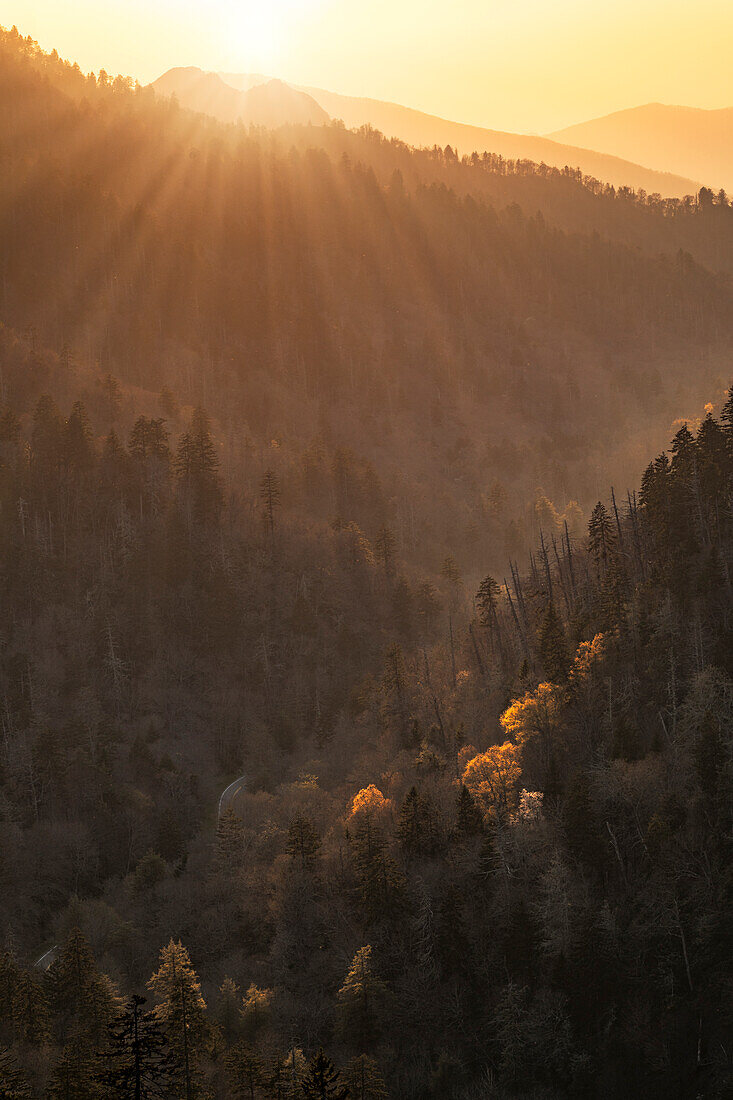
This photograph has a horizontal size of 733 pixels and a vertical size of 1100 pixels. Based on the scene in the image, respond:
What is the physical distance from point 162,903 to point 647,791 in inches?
2011

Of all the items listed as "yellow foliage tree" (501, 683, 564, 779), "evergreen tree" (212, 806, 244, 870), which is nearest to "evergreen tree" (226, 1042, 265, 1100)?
"evergreen tree" (212, 806, 244, 870)

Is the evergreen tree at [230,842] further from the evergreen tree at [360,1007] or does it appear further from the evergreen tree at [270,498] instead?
the evergreen tree at [270,498]

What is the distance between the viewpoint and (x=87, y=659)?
447 feet

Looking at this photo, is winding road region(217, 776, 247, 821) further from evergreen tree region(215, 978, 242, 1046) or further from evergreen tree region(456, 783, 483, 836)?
evergreen tree region(456, 783, 483, 836)

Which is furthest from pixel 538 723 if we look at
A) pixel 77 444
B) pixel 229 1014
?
pixel 77 444

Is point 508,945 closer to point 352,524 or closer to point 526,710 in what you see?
point 526,710

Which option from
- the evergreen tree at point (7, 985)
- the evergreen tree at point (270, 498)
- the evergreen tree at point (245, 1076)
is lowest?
the evergreen tree at point (245, 1076)

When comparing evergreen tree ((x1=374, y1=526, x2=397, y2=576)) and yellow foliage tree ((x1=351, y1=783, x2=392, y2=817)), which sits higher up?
Answer: evergreen tree ((x1=374, y1=526, x2=397, y2=576))

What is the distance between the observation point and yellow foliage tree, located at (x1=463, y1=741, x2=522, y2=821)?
86625 mm

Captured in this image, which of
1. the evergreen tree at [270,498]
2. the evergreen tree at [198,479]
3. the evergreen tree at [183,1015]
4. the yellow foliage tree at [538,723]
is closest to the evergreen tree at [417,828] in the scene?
the yellow foliage tree at [538,723]

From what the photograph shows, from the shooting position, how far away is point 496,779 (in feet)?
291

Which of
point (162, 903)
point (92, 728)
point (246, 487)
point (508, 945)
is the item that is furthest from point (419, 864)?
point (246, 487)

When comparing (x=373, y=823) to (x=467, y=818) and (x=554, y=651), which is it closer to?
(x=467, y=818)

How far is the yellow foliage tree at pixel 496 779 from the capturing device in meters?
86.6
